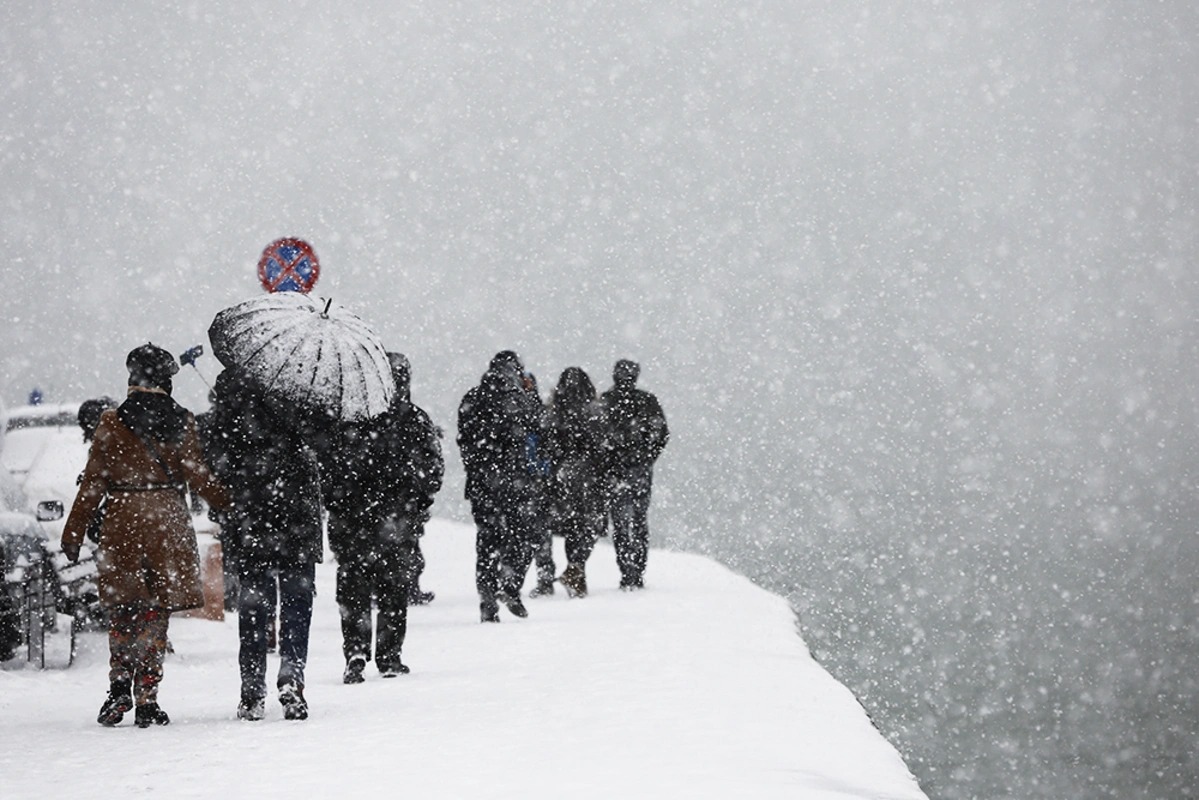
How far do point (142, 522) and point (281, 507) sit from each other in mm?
631

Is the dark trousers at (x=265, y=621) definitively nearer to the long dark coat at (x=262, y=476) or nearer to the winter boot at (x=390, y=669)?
the long dark coat at (x=262, y=476)

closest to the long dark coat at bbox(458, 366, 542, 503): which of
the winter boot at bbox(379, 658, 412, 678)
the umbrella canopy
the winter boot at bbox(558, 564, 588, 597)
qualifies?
the winter boot at bbox(558, 564, 588, 597)

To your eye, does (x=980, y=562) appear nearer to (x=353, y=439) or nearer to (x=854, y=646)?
(x=854, y=646)

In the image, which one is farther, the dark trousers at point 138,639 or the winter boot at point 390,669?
the winter boot at point 390,669

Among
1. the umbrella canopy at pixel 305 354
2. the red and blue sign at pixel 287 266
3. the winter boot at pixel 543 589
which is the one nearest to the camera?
the umbrella canopy at pixel 305 354

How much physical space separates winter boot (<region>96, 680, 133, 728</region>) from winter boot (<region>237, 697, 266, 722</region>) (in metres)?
0.52

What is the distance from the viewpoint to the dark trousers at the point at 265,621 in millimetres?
6551

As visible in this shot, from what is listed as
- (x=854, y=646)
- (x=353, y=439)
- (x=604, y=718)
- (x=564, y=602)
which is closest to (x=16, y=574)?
(x=353, y=439)

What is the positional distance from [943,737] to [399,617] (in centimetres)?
791

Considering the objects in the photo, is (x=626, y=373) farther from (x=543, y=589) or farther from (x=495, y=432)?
(x=495, y=432)

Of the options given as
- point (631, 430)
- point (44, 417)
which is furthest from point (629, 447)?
point (44, 417)

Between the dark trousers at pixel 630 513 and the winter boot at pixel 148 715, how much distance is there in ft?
23.0

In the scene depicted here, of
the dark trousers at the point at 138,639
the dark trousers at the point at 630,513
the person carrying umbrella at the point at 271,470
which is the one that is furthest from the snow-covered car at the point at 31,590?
the dark trousers at the point at 630,513

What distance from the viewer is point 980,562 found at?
3962 centimetres
